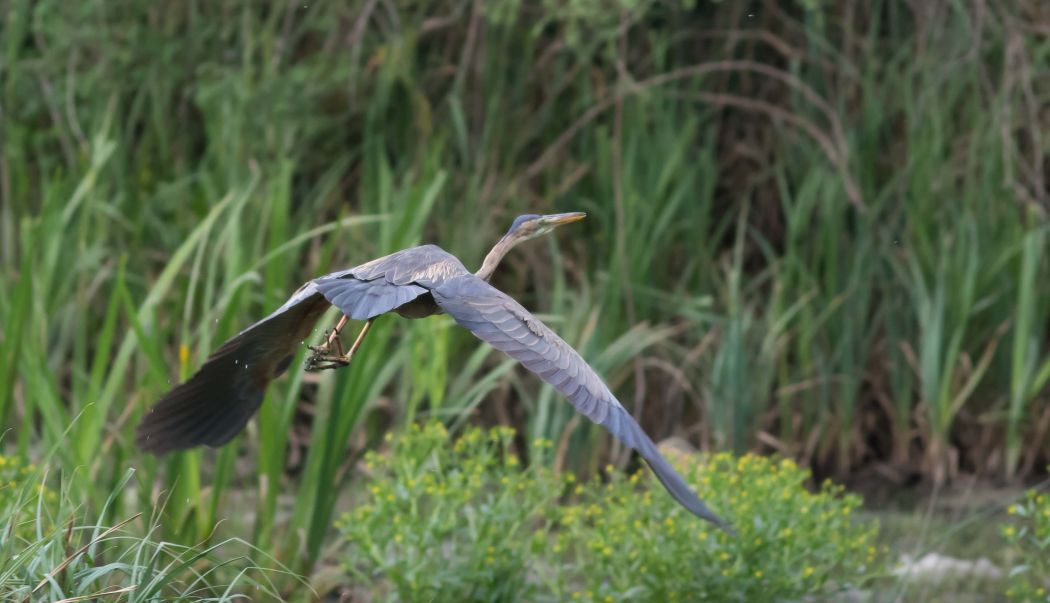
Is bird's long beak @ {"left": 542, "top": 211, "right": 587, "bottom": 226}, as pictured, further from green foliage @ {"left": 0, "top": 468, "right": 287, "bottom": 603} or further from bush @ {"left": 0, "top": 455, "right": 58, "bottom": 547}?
bush @ {"left": 0, "top": 455, "right": 58, "bottom": 547}

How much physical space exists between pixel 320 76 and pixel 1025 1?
3219 mm

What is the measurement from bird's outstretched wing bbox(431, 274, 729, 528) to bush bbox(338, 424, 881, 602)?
1170 millimetres

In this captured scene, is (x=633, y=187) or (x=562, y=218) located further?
(x=633, y=187)

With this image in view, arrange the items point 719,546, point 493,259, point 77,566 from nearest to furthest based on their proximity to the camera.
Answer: point 77,566, point 493,259, point 719,546

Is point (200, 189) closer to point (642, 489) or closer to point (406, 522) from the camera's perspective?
point (642, 489)

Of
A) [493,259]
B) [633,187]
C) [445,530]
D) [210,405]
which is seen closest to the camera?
[493,259]

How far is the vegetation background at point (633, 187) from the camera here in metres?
6.08

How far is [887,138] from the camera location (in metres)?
7.00

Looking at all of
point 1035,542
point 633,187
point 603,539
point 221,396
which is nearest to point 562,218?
point 221,396

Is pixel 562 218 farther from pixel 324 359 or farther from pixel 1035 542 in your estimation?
pixel 1035 542

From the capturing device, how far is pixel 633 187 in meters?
6.56

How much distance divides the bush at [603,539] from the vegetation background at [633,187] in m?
1.18

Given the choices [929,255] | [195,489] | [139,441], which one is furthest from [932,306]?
[139,441]

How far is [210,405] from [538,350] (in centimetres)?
95
